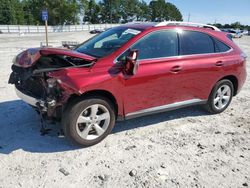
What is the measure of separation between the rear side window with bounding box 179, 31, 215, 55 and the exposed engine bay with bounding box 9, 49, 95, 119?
5.82ft

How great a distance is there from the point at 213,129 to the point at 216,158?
108 cm

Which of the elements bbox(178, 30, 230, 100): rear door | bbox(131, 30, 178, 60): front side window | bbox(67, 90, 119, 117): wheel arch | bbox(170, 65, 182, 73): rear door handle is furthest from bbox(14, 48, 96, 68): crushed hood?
bbox(178, 30, 230, 100): rear door

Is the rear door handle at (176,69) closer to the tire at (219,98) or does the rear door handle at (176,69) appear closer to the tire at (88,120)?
the tire at (219,98)

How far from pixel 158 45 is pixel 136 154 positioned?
182cm

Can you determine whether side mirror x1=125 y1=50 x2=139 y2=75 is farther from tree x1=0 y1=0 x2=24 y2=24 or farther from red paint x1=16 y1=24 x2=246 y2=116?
tree x1=0 y1=0 x2=24 y2=24

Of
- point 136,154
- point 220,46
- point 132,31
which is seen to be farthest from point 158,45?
point 136,154

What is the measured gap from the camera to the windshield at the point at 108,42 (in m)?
4.38

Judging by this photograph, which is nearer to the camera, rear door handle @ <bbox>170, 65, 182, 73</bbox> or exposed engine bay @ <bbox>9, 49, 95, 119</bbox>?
exposed engine bay @ <bbox>9, 49, 95, 119</bbox>

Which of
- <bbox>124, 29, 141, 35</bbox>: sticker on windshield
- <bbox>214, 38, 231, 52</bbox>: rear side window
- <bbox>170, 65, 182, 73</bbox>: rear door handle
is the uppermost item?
<bbox>124, 29, 141, 35</bbox>: sticker on windshield

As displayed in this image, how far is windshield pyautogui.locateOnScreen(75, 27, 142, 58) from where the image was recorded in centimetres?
438

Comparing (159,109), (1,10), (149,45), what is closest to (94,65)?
(149,45)

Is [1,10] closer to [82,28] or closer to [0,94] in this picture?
[82,28]

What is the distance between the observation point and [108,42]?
475 cm

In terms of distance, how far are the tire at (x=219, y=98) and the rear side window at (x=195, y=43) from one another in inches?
29.1
